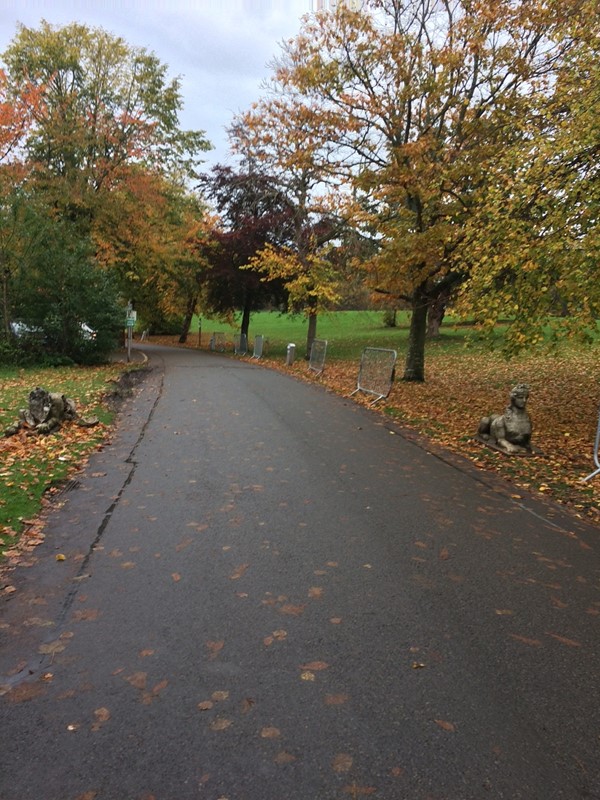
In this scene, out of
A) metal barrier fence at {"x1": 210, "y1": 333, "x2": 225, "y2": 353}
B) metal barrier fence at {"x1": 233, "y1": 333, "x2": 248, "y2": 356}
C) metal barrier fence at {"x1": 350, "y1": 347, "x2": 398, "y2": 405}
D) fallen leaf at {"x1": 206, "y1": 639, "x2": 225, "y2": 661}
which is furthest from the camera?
metal barrier fence at {"x1": 210, "y1": 333, "x2": 225, "y2": 353}

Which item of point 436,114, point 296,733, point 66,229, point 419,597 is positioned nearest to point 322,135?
point 436,114

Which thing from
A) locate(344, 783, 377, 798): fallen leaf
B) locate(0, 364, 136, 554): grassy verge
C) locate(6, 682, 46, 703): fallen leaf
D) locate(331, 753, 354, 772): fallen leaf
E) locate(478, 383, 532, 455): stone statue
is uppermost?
locate(478, 383, 532, 455): stone statue

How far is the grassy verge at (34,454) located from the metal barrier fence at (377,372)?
6456mm

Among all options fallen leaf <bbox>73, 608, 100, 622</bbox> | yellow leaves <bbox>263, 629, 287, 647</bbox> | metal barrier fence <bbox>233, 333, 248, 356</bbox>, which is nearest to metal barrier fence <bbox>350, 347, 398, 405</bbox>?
yellow leaves <bbox>263, 629, 287, 647</bbox>

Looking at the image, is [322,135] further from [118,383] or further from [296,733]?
[296,733]

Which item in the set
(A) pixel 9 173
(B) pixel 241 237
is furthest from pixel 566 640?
(B) pixel 241 237

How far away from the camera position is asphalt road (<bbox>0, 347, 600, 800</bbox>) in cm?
248

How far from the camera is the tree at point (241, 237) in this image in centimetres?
2706

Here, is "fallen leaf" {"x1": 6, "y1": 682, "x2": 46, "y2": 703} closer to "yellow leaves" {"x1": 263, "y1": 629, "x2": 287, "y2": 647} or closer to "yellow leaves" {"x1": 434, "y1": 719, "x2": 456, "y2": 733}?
"yellow leaves" {"x1": 263, "y1": 629, "x2": 287, "y2": 647}

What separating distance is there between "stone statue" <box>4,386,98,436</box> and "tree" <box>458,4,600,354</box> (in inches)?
281

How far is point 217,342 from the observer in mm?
39438

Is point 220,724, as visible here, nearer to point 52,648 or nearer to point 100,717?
point 100,717

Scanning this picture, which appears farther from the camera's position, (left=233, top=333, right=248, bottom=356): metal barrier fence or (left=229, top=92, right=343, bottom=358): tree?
(left=233, top=333, right=248, bottom=356): metal barrier fence

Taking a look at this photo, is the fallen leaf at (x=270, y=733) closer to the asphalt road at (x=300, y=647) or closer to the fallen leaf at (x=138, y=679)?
the asphalt road at (x=300, y=647)
